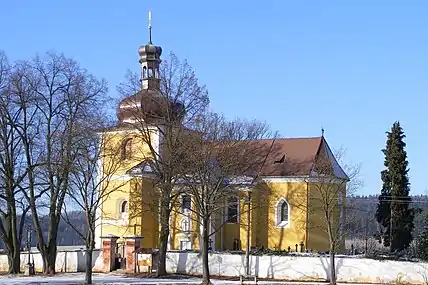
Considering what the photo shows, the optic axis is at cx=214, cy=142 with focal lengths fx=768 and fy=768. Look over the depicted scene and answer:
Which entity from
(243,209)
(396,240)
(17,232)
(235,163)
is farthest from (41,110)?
(396,240)

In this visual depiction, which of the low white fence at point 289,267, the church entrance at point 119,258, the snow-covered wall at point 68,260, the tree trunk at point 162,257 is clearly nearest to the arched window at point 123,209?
the snow-covered wall at point 68,260

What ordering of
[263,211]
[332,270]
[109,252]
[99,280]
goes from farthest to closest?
[263,211] < [109,252] < [332,270] < [99,280]

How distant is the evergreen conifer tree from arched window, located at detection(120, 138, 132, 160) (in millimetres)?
18123

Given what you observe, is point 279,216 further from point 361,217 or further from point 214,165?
point 214,165

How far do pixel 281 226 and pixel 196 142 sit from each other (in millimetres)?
18338

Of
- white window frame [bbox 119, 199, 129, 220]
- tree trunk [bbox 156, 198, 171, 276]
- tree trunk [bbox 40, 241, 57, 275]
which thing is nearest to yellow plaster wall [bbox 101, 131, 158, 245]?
white window frame [bbox 119, 199, 129, 220]

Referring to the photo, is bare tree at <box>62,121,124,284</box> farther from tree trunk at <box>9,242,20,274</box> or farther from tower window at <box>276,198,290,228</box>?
tower window at <box>276,198,290,228</box>

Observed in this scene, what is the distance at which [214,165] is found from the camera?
127 ft

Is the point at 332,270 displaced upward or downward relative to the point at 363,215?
downward

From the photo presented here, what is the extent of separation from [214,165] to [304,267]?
770 centimetres

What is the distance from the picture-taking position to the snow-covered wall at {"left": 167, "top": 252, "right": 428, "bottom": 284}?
38219 mm

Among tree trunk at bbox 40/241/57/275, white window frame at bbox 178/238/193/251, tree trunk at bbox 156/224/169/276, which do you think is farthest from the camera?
white window frame at bbox 178/238/193/251

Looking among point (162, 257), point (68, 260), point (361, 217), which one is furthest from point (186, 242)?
point (361, 217)

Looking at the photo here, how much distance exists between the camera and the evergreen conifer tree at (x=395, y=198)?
52.5 m
